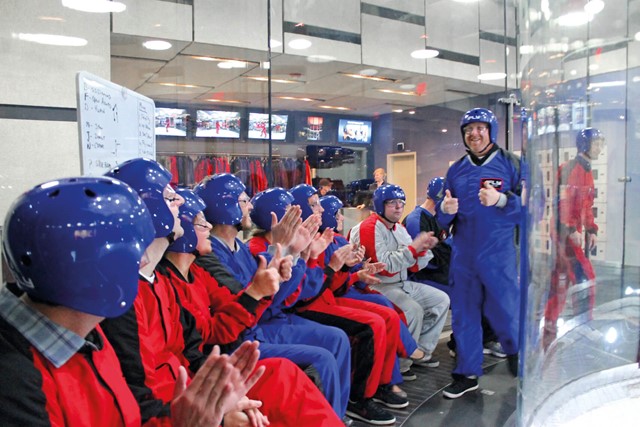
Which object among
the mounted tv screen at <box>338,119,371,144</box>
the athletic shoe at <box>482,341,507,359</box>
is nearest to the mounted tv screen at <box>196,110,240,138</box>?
the mounted tv screen at <box>338,119,371,144</box>

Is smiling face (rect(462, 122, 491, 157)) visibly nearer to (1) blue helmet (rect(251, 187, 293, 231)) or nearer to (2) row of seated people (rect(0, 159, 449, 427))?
(2) row of seated people (rect(0, 159, 449, 427))

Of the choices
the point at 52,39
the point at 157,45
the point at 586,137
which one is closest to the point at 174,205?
the point at 586,137

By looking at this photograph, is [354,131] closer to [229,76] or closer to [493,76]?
[493,76]

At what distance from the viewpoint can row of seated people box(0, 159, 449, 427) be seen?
99cm

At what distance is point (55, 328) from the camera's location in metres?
1.00

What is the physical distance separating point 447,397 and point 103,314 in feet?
8.67

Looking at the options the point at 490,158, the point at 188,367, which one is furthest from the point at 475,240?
the point at 188,367

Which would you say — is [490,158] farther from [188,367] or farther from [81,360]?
[81,360]

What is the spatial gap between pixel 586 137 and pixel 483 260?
1.58 metres

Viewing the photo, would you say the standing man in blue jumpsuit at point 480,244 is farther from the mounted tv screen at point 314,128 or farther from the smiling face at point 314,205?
the mounted tv screen at point 314,128

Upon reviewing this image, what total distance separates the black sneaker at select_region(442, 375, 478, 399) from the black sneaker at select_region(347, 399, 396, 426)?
0.51 metres

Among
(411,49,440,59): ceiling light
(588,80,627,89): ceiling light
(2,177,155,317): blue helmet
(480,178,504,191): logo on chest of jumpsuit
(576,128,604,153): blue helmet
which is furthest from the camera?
(411,49,440,59): ceiling light

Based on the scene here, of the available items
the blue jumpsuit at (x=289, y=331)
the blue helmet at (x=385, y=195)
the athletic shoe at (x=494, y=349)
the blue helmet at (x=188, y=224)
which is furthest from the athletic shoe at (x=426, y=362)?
the blue helmet at (x=188, y=224)

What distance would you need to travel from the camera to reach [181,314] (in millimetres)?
1828
